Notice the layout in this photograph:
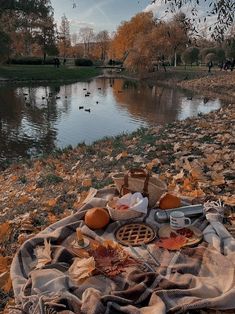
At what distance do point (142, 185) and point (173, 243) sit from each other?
2.86 feet

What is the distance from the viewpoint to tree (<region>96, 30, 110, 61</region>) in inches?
4114

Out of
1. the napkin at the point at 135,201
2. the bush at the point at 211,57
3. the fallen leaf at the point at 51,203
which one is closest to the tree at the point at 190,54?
the bush at the point at 211,57

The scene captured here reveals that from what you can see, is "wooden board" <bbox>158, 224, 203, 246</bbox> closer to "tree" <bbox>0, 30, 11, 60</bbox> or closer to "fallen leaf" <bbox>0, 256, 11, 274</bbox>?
"fallen leaf" <bbox>0, 256, 11, 274</bbox>

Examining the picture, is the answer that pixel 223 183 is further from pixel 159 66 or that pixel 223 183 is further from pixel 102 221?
pixel 159 66

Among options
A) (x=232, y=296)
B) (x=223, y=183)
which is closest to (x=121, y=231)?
(x=232, y=296)

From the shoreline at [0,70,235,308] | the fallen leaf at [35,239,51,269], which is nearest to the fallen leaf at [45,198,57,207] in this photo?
the shoreline at [0,70,235,308]

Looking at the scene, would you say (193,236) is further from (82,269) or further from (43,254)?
(43,254)

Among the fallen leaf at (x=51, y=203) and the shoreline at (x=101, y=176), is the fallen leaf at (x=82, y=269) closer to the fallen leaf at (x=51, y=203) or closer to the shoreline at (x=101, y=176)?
the shoreline at (x=101, y=176)

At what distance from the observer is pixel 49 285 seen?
300 cm

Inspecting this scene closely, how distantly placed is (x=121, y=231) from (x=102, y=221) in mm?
233

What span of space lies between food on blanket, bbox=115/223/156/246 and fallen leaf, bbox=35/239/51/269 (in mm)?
689

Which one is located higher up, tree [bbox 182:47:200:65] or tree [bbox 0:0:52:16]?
tree [bbox 0:0:52:16]

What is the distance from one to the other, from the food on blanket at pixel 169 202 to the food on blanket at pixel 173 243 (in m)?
0.54

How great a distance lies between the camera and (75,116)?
22.9m
